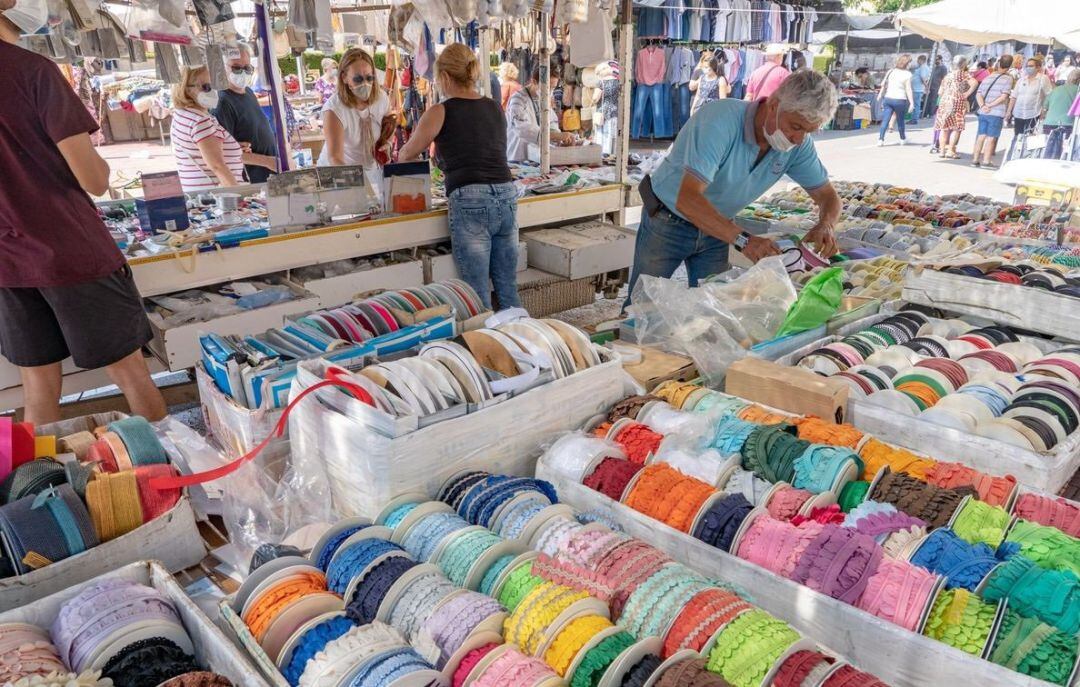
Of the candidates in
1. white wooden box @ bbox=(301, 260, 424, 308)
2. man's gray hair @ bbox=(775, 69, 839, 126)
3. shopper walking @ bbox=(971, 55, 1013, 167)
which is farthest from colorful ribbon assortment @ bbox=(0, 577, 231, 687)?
shopper walking @ bbox=(971, 55, 1013, 167)

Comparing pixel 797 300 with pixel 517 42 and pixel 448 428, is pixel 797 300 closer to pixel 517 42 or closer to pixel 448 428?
pixel 448 428

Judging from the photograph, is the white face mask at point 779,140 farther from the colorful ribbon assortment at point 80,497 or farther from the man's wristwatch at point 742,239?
the colorful ribbon assortment at point 80,497

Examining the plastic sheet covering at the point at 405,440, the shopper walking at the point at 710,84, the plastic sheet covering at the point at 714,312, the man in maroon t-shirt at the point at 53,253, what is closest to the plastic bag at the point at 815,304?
the plastic sheet covering at the point at 714,312

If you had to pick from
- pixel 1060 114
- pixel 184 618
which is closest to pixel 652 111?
pixel 1060 114

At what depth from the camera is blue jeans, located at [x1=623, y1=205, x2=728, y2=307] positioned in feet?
11.1

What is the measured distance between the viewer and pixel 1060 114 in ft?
35.1

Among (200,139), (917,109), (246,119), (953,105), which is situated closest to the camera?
(200,139)

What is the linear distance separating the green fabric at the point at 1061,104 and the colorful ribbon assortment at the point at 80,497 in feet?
42.7

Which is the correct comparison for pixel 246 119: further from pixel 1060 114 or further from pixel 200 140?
pixel 1060 114

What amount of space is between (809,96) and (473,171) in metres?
1.90

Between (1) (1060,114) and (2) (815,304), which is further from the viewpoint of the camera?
(1) (1060,114)

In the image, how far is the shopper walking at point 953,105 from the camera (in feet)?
40.5

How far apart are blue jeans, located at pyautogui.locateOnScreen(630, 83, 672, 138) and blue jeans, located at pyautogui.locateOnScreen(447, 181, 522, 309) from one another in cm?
997

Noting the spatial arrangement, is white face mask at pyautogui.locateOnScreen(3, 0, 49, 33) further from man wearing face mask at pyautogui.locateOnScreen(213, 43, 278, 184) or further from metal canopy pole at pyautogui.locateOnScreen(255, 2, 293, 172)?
metal canopy pole at pyautogui.locateOnScreen(255, 2, 293, 172)
